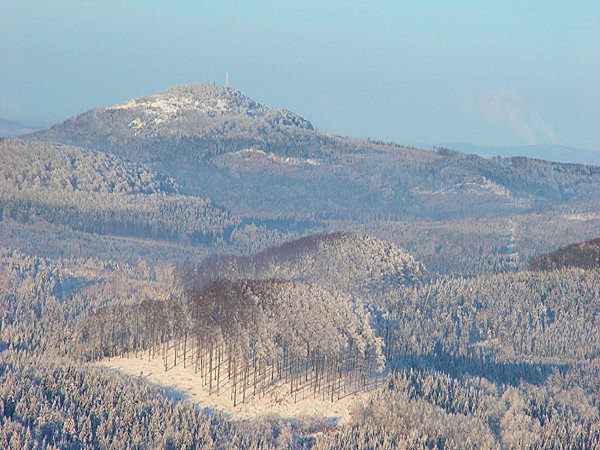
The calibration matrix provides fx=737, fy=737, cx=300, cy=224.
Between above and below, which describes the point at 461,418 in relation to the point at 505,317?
below

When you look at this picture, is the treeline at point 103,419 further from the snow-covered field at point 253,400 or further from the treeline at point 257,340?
the treeline at point 257,340

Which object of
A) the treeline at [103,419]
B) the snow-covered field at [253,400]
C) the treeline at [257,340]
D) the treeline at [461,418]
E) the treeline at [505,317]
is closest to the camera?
the treeline at [103,419]

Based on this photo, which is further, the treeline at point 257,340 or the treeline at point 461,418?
the treeline at point 257,340

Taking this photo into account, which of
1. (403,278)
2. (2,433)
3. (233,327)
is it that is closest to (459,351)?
(233,327)

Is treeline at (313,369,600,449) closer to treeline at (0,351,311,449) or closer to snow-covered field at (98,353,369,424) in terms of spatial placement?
snow-covered field at (98,353,369,424)

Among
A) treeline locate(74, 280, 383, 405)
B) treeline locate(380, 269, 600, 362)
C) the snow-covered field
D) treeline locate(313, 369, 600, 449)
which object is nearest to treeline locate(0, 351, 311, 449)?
the snow-covered field

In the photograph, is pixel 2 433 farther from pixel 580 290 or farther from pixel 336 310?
pixel 580 290

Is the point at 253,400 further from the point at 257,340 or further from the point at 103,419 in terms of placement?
the point at 103,419

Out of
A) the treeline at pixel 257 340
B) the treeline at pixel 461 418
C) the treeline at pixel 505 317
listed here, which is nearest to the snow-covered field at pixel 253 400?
the treeline at pixel 257 340

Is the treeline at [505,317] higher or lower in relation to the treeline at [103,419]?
higher

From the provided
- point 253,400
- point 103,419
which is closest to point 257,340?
point 253,400

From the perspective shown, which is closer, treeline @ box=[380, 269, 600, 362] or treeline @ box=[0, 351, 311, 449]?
treeline @ box=[0, 351, 311, 449]

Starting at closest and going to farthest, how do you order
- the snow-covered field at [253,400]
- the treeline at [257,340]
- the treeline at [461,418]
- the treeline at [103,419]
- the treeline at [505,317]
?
the treeline at [103,419]
the treeline at [461,418]
the snow-covered field at [253,400]
the treeline at [257,340]
the treeline at [505,317]
